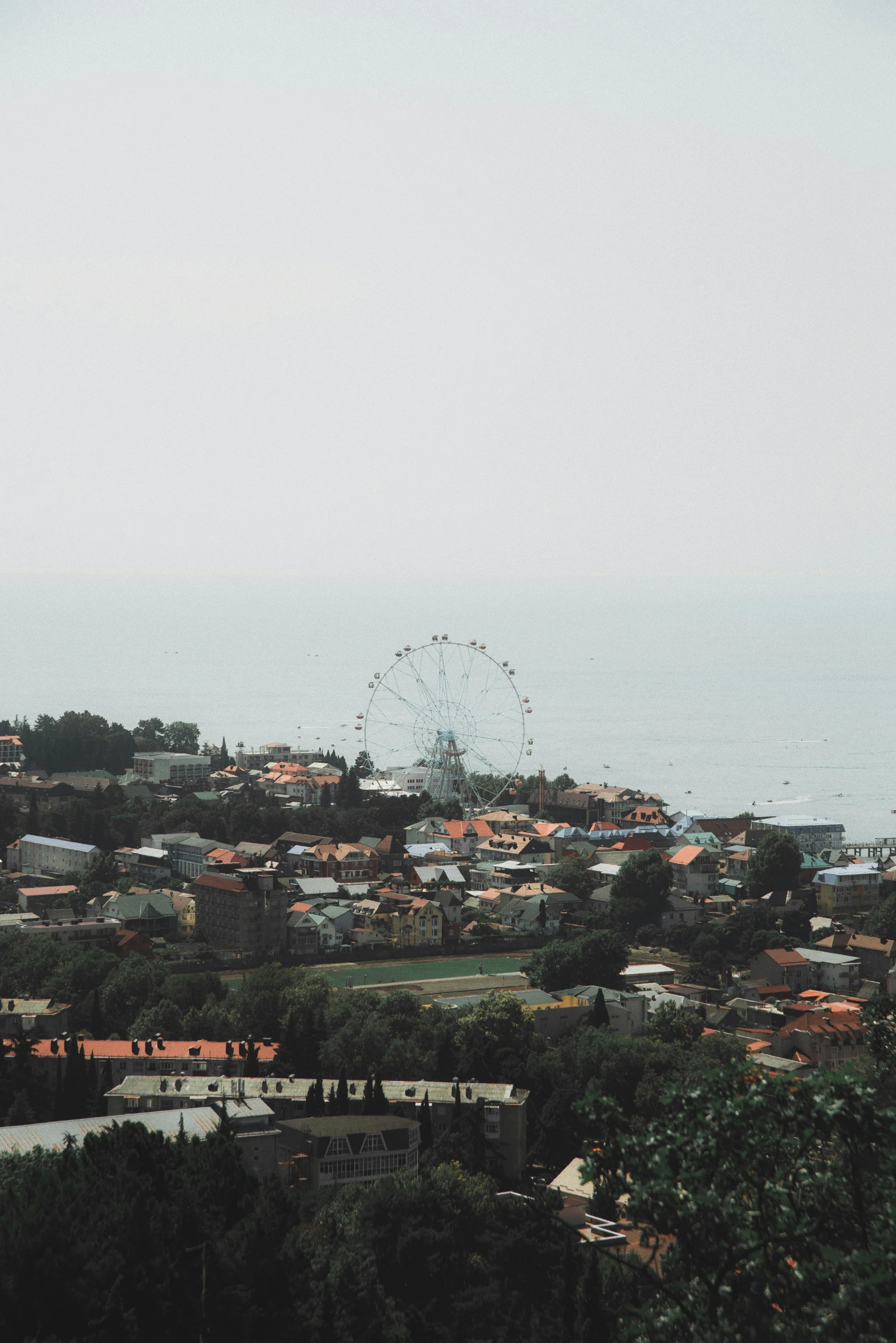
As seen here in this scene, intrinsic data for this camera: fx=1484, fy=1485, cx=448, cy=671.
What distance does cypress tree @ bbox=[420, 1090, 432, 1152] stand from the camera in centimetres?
1861

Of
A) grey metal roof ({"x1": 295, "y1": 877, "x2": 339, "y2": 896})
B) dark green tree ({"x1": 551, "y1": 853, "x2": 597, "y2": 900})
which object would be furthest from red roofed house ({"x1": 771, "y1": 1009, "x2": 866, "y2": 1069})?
grey metal roof ({"x1": 295, "y1": 877, "x2": 339, "y2": 896})

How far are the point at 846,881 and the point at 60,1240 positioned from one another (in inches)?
1099

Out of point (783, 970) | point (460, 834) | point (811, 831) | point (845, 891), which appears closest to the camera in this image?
point (783, 970)

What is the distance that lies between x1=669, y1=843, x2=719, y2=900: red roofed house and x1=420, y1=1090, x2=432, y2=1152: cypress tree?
19637mm

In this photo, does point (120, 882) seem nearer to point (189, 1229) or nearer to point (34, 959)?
point (34, 959)

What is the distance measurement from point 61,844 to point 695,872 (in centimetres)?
1674

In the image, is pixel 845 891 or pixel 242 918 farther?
pixel 845 891

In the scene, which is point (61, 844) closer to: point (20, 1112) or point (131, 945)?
point (131, 945)

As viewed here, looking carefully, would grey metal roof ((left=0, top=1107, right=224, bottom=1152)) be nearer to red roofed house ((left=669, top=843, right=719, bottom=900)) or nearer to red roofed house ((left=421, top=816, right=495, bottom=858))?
red roofed house ((left=669, top=843, right=719, bottom=900))

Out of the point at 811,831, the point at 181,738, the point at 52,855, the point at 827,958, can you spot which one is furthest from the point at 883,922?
the point at 181,738

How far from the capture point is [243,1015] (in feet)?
79.4

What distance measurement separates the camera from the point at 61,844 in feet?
129

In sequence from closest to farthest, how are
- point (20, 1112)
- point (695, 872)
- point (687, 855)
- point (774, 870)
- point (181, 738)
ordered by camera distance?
point (20, 1112)
point (774, 870)
point (695, 872)
point (687, 855)
point (181, 738)

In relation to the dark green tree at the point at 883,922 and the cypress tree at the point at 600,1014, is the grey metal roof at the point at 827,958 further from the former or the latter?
the cypress tree at the point at 600,1014
